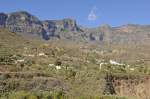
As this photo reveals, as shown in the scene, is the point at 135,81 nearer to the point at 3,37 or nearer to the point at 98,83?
Result: the point at 98,83

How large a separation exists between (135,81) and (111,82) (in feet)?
13.0

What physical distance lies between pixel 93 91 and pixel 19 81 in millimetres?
5761

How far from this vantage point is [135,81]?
34.2 m

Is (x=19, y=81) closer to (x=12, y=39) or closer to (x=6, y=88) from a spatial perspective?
(x=6, y=88)

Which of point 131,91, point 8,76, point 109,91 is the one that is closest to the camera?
point 8,76

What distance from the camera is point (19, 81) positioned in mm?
23828

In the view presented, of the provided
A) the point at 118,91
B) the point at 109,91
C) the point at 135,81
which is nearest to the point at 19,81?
the point at 109,91

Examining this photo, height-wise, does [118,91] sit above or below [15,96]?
below

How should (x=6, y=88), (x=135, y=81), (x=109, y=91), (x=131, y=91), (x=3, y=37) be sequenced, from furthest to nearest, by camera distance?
(x=3, y=37), (x=135, y=81), (x=131, y=91), (x=109, y=91), (x=6, y=88)

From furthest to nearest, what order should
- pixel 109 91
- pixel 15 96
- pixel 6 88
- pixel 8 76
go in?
pixel 109 91
pixel 8 76
pixel 6 88
pixel 15 96

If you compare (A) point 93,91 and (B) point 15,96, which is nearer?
(B) point 15,96

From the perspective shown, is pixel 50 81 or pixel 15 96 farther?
pixel 50 81

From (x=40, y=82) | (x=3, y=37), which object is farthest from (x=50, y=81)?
(x=3, y=37)

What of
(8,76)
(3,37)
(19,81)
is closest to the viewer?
(19,81)
